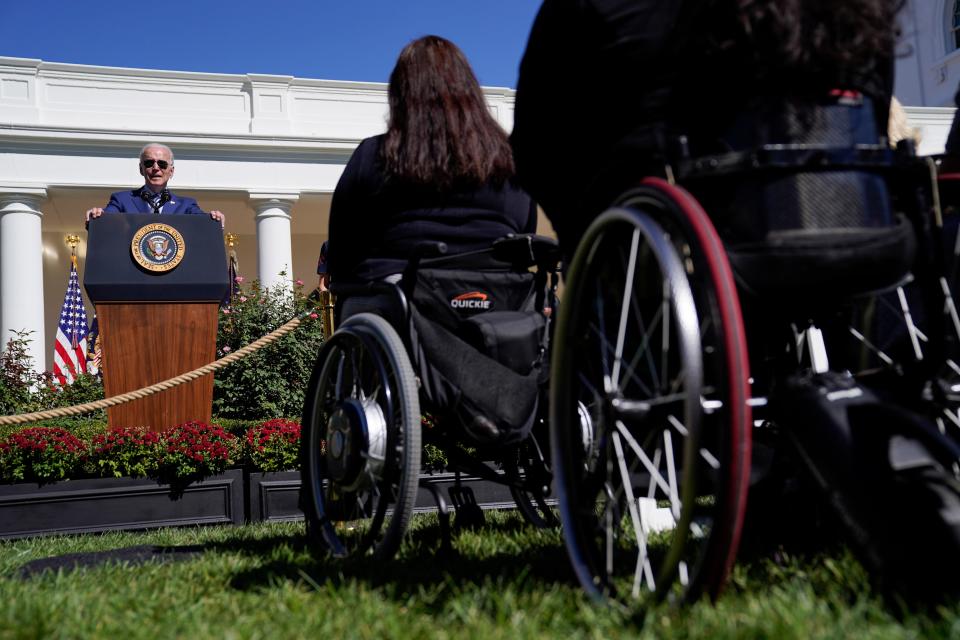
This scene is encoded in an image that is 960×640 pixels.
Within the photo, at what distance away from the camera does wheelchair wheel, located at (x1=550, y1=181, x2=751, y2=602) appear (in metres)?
1.22

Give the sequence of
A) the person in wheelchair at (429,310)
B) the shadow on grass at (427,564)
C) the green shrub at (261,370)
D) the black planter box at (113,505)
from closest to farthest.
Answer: the shadow on grass at (427,564)
the person in wheelchair at (429,310)
the black planter box at (113,505)
the green shrub at (261,370)

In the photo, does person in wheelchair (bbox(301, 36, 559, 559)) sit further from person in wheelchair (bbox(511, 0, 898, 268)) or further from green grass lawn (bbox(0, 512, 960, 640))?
person in wheelchair (bbox(511, 0, 898, 268))

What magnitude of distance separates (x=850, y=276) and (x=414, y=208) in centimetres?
162

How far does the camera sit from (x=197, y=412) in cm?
550

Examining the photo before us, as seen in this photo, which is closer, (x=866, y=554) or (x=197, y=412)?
(x=866, y=554)

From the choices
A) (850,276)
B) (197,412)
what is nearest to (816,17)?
(850,276)

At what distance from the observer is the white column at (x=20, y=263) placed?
54.0ft

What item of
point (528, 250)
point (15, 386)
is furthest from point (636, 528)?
point (15, 386)

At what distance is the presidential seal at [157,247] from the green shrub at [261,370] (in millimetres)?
2384

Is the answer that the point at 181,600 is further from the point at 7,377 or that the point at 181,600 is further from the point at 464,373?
the point at 7,377

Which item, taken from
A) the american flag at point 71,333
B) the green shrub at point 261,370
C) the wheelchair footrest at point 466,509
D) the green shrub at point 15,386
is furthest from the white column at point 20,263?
the wheelchair footrest at point 466,509

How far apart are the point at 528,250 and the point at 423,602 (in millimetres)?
1185

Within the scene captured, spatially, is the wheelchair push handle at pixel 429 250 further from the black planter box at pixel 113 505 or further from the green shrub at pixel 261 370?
the green shrub at pixel 261 370

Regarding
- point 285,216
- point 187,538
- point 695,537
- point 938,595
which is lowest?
point 187,538
